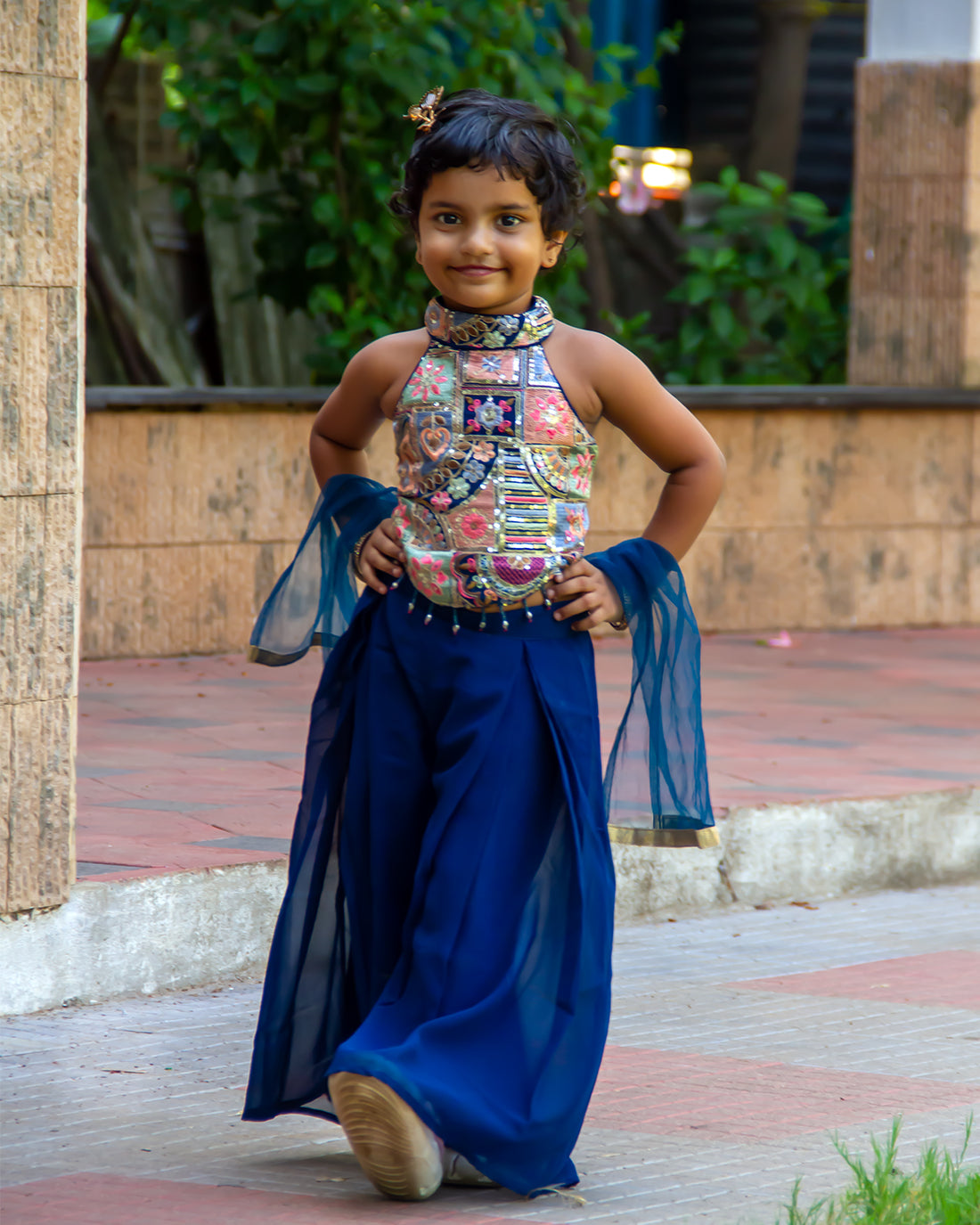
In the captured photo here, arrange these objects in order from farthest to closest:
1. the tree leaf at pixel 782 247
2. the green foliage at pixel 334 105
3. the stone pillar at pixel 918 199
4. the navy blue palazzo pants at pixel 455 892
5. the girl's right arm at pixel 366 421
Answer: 1. the tree leaf at pixel 782 247
2. the stone pillar at pixel 918 199
3. the green foliage at pixel 334 105
4. the girl's right arm at pixel 366 421
5. the navy blue palazzo pants at pixel 455 892

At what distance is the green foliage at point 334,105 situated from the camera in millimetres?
8422

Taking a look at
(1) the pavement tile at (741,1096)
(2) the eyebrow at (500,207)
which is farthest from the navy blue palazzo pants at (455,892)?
(2) the eyebrow at (500,207)

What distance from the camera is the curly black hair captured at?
2.95 m

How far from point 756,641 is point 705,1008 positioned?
192 inches

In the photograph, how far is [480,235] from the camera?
2.95 meters

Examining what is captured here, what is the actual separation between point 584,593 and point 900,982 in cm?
186

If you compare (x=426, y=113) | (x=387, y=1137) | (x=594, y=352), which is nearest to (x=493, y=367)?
(x=594, y=352)

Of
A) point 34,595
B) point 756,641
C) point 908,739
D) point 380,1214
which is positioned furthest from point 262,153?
point 380,1214

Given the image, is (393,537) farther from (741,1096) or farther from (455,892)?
(741,1096)

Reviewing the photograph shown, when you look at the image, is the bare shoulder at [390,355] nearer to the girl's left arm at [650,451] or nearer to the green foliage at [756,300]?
the girl's left arm at [650,451]

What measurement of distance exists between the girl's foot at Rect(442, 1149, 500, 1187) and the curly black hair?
1.44 m

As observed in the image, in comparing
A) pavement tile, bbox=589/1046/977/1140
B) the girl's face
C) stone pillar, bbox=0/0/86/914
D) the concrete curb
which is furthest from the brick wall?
the girl's face

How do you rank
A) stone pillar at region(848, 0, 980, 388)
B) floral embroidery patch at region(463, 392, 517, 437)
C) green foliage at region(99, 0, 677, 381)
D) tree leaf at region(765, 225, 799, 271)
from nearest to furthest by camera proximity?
1. floral embroidery patch at region(463, 392, 517, 437)
2. green foliage at region(99, 0, 677, 381)
3. stone pillar at region(848, 0, 980, 388)
4. tree leaf at region(765, 225, 799, 271)

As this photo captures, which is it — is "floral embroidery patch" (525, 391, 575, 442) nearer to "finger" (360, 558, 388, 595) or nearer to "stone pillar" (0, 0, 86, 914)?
"finger" (360, 558, 388, 595)
